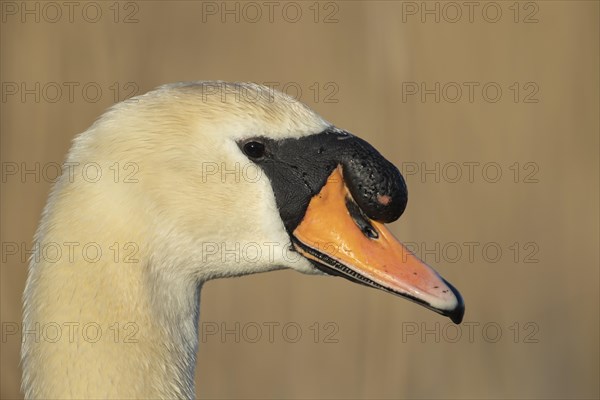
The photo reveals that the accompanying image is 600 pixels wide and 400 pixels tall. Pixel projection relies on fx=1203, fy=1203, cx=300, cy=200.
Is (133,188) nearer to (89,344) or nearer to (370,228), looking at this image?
(89,344)

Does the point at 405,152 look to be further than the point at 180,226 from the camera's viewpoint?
Yes

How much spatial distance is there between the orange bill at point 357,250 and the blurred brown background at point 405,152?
2.54 metres

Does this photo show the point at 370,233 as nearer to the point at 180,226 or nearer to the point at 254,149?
the point at 254,149

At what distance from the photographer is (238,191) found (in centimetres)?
273

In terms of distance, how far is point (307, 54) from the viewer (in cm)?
555

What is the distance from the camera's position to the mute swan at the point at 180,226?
2.53 meters

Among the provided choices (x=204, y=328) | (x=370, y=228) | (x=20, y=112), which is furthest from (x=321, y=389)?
(x=370, y=228)

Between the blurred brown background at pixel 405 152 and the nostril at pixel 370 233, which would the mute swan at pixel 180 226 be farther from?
the blurred brown background at pixel 405 152

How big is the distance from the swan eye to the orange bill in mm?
169

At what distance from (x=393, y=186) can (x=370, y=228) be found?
4.6 inches

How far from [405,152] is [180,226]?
304 cm

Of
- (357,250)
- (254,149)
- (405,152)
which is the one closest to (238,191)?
(254,149)

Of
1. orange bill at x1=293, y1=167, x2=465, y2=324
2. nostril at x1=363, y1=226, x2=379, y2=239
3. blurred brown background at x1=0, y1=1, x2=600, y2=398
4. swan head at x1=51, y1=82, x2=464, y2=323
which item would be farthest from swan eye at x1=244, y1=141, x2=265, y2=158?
blurred brown background at x1=0, y1=1, x2=600, y2=398

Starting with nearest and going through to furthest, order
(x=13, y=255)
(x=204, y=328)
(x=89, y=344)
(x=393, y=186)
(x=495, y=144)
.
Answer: (x=89, y=344)
(x=393, y=186)
(x=13, y=255)
(x=204, y=328)
(x=495, y=144)
